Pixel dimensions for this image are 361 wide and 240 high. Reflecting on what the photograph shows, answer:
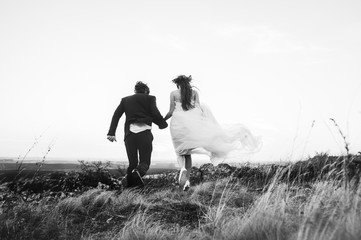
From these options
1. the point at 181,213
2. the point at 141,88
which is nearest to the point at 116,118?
the point at 141,88

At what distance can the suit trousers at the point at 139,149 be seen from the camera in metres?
6.09

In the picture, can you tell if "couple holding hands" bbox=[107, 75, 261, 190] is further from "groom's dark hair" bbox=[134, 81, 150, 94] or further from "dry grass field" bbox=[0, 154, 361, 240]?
"dry grass field" bbox=[0, 154, 361, 240]

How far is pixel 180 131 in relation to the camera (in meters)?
6.37

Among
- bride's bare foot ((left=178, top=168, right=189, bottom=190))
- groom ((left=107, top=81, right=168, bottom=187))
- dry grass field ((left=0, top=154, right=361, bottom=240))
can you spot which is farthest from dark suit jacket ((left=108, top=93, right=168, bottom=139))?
dry grass field ((left=0, top=154, right=361, bottom=240))

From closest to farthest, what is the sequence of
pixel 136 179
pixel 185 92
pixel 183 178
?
pixel 136 179 → pixel 183 178 → pixel 185 92

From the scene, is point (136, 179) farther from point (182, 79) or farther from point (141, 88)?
point (182, 79)

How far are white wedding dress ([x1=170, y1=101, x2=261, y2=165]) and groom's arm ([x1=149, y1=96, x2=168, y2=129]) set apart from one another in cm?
19

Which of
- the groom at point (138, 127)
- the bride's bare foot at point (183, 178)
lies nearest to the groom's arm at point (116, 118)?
the groom at point (138, 127)

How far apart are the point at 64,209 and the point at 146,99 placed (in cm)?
285

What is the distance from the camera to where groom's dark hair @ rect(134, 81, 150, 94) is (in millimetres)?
6633

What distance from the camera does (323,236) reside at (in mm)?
1906

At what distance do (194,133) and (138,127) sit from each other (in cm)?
108

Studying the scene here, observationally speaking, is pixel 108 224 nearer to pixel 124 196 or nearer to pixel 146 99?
pixel 124 196

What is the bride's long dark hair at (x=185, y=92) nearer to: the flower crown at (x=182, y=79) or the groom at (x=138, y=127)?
the flower crown at (x=182, y=79)
